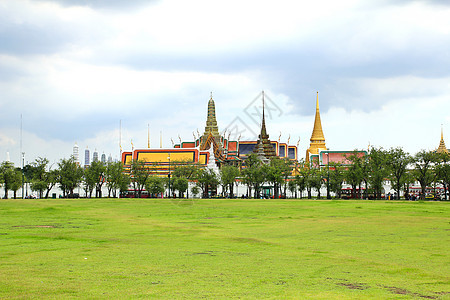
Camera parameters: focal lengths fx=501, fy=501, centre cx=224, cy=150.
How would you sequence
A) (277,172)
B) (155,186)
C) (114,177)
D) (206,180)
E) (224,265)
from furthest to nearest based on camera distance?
(206,180) < (114,177) < (277,172) < (155,186) < (224,265)

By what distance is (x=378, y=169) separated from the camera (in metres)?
76.3

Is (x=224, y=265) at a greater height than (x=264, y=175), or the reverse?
(x=264, y=175)

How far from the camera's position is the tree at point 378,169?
7431 centimetres

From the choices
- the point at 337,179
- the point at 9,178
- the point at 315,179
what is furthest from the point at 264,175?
the point at 9,178

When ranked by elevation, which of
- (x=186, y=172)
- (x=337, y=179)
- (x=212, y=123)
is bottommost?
(x=337, y=179)

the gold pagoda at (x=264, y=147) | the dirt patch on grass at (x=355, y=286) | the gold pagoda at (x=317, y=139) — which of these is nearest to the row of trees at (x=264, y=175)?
the gold pagoda at (x=264, y=147)

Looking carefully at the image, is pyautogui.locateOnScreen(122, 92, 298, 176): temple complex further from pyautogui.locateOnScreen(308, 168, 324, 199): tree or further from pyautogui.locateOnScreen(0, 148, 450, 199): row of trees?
pyautogui.locateOnScreen(308, 168, 324, 199): tree

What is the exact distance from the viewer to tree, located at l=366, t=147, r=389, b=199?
74312 mm

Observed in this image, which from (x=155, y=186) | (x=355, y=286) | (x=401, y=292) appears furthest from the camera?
(x=155, y=186)

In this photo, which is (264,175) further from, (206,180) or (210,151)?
(210,151)

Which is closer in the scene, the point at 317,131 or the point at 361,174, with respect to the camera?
the point at 361,174

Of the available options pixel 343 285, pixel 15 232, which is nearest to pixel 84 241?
pixel 15 232

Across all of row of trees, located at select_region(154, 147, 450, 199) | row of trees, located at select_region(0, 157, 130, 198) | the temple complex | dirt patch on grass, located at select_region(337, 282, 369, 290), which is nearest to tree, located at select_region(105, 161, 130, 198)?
row of trees, located at select_region(0, 157, 130, 198)

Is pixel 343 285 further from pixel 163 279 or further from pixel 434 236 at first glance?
pixel 434 236
